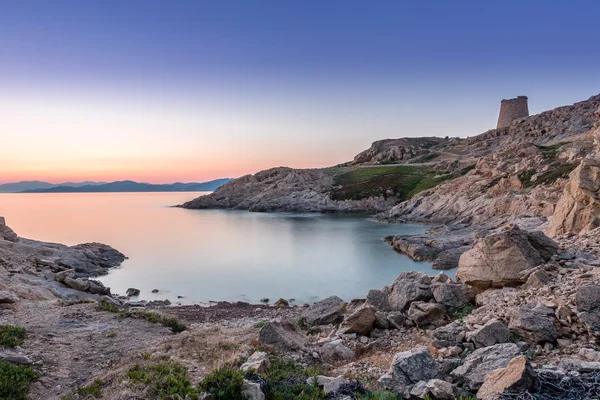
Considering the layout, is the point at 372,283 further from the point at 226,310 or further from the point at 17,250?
the point at 17,250

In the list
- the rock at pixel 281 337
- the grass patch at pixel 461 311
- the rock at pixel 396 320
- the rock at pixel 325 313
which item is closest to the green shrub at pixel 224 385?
the rock at pixel 281 337

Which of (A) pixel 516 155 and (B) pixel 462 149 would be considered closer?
(A) pixel 516 155

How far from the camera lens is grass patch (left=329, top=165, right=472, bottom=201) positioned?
105375 mm

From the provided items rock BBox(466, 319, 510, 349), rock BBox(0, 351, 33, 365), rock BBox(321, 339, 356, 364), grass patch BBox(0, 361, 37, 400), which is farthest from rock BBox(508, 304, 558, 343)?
rock BBox(0, 351, 33, 365)

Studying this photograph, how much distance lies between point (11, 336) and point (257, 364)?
307 inches

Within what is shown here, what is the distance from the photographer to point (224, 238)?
210ft

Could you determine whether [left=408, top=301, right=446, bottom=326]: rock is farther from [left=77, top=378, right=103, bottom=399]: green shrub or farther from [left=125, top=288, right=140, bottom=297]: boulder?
[left=125, top=288, right=140, bottom=297]: boulder

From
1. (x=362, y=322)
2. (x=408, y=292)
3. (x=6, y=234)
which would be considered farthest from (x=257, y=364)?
(x=6, y=234)

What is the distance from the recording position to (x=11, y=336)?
11.1 m

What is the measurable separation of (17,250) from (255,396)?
33571mm

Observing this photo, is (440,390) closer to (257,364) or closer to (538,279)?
(257,364)

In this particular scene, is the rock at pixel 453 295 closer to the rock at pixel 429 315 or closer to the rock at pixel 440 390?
the rock at pixel 429 315

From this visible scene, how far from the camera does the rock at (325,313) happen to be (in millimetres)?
15383

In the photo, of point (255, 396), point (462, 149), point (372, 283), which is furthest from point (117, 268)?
point (462, 149)
